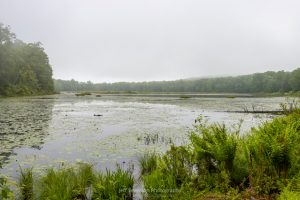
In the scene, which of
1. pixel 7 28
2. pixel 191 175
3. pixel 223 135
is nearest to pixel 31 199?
pixel 191 175

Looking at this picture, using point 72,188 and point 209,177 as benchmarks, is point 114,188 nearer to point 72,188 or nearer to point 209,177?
point 72,188

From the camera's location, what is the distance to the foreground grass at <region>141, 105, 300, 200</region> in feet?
21.8

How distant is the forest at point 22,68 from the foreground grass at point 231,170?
72299mm

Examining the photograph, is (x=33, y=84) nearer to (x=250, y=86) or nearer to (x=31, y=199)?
(x=31, y=199)

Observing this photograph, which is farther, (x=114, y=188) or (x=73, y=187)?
(x=73, y=187)

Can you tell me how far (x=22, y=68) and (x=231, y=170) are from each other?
85.6m

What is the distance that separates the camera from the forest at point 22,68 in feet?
232

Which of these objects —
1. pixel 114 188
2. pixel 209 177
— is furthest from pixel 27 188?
pixel 209 177

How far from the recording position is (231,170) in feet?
25.3

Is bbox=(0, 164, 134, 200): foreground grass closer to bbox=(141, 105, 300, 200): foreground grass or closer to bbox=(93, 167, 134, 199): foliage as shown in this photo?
bbox=(93, 167, 134, 199): foliage

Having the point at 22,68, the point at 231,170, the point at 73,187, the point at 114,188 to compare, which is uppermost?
the point at 22,68

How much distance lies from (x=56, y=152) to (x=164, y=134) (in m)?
7.37

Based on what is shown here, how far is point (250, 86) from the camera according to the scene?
15662 centimetres

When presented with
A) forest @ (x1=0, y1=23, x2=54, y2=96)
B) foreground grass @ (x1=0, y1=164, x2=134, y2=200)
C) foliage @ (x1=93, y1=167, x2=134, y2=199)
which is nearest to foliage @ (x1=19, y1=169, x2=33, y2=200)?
foreground grass @ (x1=0, y1=164, x2=134, y2=200)
